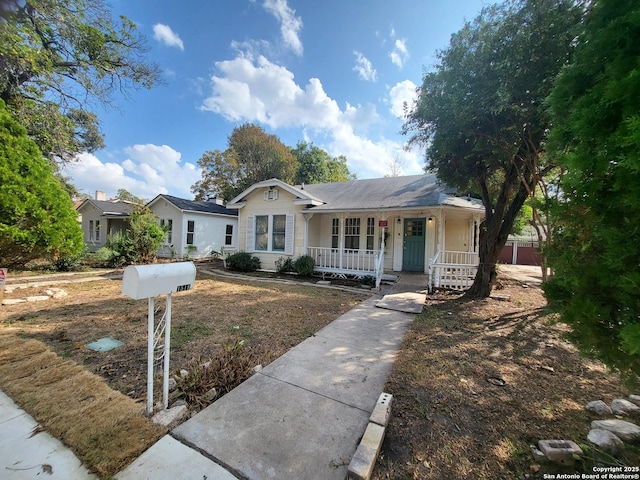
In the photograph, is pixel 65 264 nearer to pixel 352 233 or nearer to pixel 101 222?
pixel 101 222

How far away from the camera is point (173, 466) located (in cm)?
174

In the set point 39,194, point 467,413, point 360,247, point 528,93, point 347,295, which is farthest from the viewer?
point 360,247

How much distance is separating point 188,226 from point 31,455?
1550 centimetres

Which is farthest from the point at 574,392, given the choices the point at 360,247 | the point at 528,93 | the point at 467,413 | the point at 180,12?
the point at 180,12

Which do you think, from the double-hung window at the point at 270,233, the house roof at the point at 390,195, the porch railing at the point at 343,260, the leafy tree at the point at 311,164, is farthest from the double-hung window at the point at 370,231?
the leafy tree at the point at 311,164

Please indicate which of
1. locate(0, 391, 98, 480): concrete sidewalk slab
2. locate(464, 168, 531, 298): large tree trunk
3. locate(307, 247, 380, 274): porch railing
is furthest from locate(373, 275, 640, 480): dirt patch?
locate(307, 247, 380, 274): porch railing

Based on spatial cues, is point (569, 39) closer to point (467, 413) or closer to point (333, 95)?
point (467, 413)

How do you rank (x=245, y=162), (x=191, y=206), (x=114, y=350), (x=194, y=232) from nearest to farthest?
(x=114, y=350), (x=194, y=232), (x=191, y=206), (x=245, y=162)

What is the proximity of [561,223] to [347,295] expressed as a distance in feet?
19.5

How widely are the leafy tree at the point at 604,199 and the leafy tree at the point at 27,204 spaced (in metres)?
10.0

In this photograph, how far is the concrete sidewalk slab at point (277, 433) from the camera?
5.79ft

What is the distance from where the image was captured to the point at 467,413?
2.37m

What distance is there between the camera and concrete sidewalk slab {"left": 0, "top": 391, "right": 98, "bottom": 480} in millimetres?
1649

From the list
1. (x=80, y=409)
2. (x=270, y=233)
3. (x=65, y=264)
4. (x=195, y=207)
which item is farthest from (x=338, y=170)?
(x=80, y=409)
